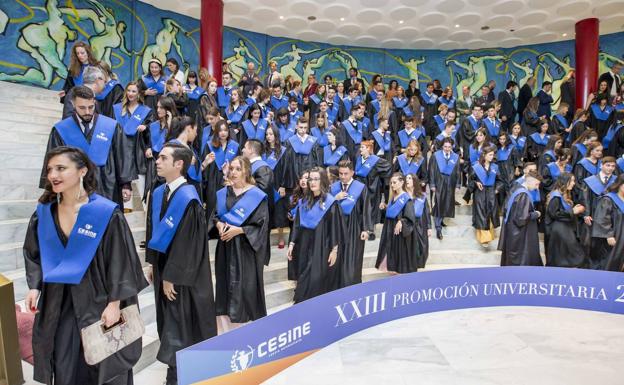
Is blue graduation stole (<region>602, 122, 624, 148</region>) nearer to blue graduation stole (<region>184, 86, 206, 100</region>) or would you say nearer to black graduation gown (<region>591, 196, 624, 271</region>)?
black graduation gown (<region>591, 196, 624, 271</region>)

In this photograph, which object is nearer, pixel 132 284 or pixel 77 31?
pixel 132 284

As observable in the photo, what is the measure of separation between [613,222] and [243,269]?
17.2ft

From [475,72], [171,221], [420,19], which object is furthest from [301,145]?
[475,72]

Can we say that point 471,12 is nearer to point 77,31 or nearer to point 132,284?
point 77,31

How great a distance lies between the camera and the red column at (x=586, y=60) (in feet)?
37.3

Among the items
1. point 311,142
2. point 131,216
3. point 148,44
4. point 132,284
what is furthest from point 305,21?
point 132,284

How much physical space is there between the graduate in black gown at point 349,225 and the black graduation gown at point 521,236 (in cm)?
231

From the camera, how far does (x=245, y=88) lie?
881 cm

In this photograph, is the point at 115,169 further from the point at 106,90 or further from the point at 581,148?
the point at 581,148

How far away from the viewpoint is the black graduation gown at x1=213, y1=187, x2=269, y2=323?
3508 mm

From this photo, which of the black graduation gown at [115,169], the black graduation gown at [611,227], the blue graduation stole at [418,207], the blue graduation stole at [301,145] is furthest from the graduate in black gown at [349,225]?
the black graduation gown at [611,227]

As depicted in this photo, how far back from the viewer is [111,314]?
2.11 meters

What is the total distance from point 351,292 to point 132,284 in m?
2.06

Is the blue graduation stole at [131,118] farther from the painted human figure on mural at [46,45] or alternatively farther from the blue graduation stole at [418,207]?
the painted human figure on mural at [46,45]
